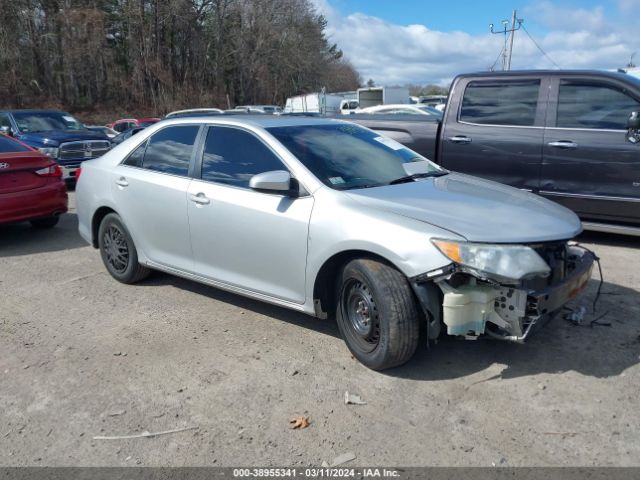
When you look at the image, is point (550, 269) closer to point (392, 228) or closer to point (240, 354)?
point (392, 228)

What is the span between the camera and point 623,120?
6.07 meters

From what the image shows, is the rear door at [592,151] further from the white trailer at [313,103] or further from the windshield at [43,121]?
the white trailer at [313,103]

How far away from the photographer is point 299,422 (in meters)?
3.08

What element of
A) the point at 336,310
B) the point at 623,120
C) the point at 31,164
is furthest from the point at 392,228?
the point at 31,164

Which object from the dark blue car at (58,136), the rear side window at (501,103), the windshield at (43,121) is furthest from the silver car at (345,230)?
the windshield at (43,121)

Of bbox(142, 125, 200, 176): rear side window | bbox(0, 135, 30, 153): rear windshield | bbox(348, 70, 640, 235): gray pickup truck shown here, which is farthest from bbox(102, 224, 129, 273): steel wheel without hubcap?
bbox(348, 70, 640, 235): gray pickup truck

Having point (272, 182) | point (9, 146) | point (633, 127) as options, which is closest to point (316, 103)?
point (9, 146)

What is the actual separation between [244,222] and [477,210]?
65.8 inches

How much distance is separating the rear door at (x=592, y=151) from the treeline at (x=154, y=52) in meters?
35.6

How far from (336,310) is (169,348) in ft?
4.20

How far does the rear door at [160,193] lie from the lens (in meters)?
4.63

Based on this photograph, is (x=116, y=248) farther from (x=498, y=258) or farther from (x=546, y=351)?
(x=546, y=351)

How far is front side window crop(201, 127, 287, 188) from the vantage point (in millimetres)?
4145

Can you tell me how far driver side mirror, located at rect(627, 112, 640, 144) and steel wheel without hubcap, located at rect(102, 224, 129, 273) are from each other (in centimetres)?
533
